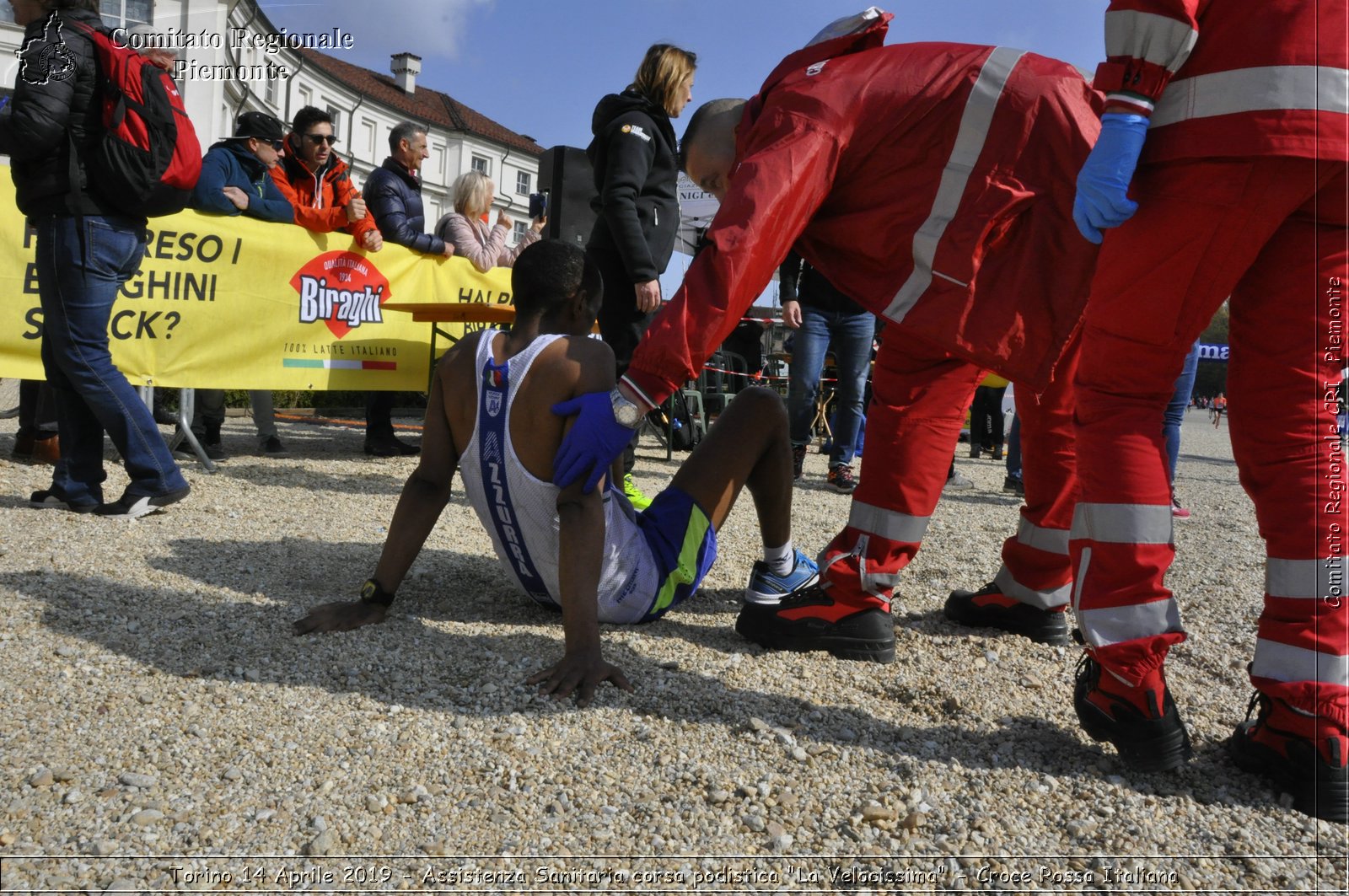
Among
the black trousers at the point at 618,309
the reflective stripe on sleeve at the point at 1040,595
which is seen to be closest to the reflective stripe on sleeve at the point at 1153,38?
the reflective stripe on sleeve at the point at 1040,595

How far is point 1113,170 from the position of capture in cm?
197

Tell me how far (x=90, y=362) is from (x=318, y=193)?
2880 mm

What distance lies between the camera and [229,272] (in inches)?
244

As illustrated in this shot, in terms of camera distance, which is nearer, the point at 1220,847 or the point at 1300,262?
the point at 1220,847

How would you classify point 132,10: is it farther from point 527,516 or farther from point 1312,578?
point 1312,578

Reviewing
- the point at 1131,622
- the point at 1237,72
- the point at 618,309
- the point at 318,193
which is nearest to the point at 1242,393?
the point at 1131,622

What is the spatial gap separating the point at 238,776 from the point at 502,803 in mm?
521

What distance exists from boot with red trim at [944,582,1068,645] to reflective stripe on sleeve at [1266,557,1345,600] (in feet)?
3.72

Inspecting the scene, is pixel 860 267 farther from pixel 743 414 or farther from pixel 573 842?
pixel 573 842

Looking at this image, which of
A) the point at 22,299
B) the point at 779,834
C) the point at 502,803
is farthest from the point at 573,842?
the point at 22,299

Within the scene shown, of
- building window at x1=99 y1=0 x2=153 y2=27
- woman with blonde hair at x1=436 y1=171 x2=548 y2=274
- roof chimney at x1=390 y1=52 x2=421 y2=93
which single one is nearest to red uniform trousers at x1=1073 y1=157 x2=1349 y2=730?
woman with blonde hair at x1=436 y1=171 x2=548 y2=274

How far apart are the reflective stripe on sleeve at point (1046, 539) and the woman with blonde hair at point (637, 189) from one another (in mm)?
2068

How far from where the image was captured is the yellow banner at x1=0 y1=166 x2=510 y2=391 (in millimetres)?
5516

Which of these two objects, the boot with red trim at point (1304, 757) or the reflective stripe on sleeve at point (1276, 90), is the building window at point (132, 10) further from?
the boot with red trim at point (1304, 757)
